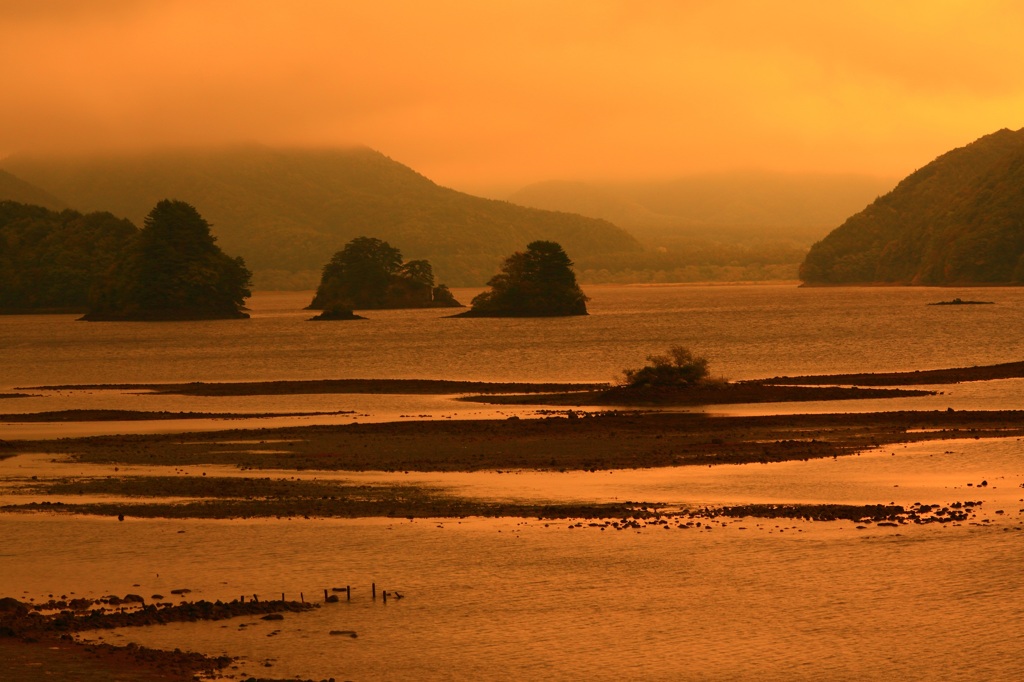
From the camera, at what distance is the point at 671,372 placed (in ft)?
222

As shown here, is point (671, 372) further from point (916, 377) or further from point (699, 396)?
point (916, 377)

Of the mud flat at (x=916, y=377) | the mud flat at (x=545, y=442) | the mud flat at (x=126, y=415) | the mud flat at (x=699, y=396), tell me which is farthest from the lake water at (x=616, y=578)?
the mud flat at (x=916, y=377)

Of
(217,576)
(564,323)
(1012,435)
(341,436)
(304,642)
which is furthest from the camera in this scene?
(564,323)

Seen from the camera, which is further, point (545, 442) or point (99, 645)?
point (545, 442)

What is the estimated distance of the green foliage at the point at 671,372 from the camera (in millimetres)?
66750

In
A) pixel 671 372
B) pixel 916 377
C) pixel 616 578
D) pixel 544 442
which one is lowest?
pixel 616 578

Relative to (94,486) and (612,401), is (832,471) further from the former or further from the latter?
(612,401)

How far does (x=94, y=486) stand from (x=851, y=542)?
2026cm

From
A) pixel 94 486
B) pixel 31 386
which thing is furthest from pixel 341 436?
pixel 31 386

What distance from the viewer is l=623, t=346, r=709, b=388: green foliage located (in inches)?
2628

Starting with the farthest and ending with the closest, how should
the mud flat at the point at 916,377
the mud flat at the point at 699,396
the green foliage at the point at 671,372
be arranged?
the mud flat at the point at 916,377 → the green foliage at the point at 671,372 → the mud flat at the point at 699,396

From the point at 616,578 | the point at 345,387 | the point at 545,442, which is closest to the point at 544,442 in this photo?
the point at 545,442

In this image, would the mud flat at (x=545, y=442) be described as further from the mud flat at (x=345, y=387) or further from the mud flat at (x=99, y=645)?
the mud flat at (x=345, y=387)

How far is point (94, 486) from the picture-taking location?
1507 inches
